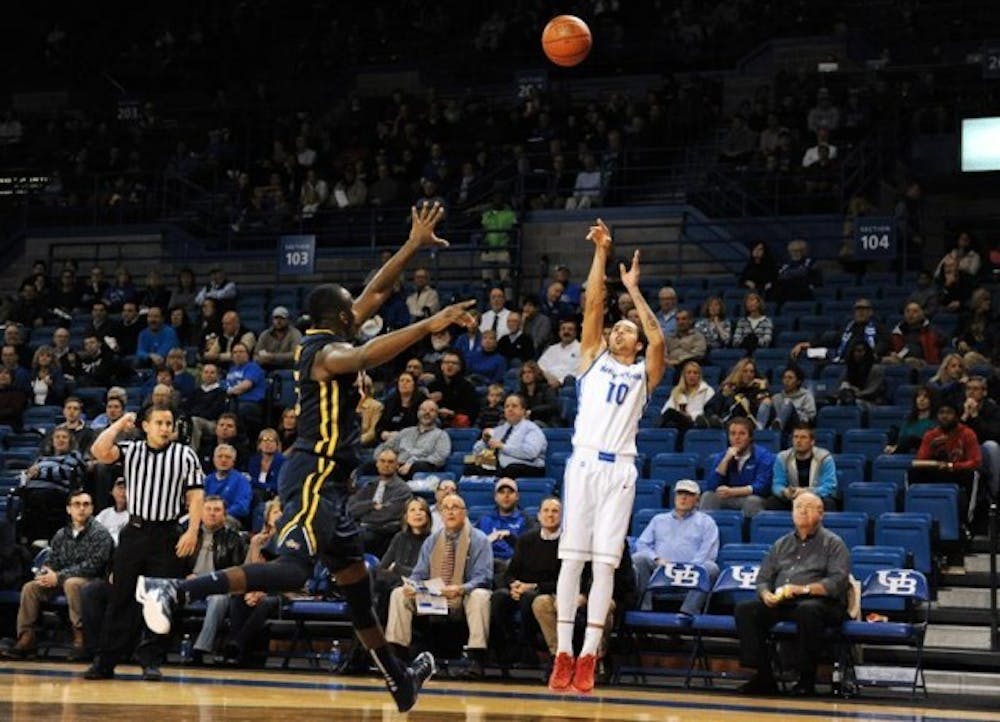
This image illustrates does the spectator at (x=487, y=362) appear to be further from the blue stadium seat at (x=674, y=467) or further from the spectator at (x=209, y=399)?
the blue stadium seat at (x=674, y=467)

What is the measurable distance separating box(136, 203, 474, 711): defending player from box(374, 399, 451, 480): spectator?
7.40 m

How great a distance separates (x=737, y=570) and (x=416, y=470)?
3946 millimetres

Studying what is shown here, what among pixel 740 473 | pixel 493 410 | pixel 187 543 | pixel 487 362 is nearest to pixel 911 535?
pixel 740 473

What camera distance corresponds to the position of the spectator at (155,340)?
68.1 feet

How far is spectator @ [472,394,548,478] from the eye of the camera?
16047 millimetres

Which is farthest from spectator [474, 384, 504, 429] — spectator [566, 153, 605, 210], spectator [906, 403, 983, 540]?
spectator [566, 153, 605, 210]

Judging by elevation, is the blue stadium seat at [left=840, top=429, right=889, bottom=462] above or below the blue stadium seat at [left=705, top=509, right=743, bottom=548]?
above

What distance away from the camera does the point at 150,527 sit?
12.5m

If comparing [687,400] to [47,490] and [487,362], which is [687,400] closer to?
[487,362]

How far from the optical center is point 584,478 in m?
10.5

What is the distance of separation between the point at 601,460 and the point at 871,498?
186 inches

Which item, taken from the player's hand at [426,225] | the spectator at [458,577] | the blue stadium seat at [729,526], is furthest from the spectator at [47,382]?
the player's hand at [426,225]

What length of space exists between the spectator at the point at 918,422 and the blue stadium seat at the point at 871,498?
801 millimetres

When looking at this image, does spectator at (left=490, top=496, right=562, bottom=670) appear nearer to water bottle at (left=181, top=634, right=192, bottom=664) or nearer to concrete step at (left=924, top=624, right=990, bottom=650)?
water bottle at (left=181, top=634, right=192, bottom=664)
